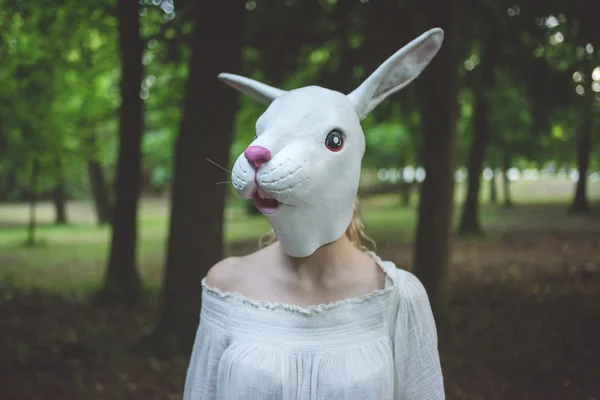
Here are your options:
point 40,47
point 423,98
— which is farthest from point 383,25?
point 40,47

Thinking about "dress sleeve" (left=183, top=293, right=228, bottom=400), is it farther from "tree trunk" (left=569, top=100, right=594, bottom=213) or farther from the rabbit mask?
"tree trunk" (left=569, top=100, right=594, bottom=213)

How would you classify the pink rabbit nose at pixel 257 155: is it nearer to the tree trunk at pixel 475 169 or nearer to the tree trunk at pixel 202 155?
the tree trunk at pixel 202 155

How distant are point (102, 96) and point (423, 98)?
33.4 ft

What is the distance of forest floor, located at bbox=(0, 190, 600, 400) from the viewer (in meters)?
4.90

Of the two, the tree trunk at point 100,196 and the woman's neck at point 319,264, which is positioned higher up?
the woman's neck at point 319,264

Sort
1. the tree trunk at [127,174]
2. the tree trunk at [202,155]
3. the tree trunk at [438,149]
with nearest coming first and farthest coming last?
the tree trunk at [202,155] → the tree trunk at [438,149] → the tree trunk at [127,174]

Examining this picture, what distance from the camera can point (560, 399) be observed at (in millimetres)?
4676

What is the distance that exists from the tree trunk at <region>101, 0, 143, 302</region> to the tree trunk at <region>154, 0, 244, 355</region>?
114 inches

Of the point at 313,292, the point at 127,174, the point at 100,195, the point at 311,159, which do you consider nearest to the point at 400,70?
the point at 311,159

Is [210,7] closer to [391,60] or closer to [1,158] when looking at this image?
[391,60]

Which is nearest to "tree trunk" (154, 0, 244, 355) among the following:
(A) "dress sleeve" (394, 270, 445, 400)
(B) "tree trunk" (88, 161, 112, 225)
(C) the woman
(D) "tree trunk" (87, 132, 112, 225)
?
(C) the woman

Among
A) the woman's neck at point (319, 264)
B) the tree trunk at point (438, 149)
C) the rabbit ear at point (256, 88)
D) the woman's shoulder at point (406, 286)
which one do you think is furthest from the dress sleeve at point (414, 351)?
the tree trunk at point (438, 149)

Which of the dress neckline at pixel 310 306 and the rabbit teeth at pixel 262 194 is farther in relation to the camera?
the dress neckline at pixel 310 306

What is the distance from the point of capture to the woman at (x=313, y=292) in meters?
1.72
